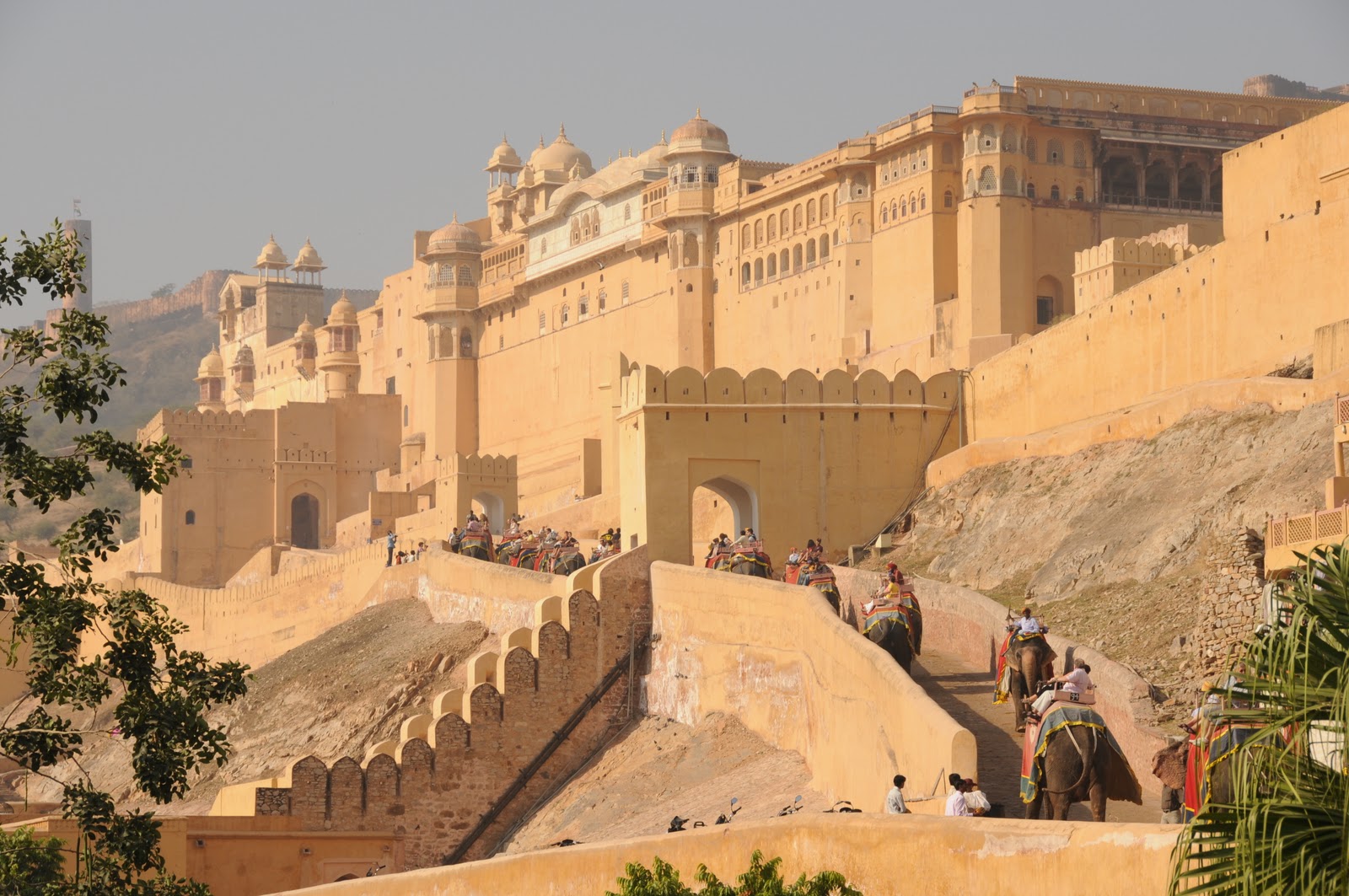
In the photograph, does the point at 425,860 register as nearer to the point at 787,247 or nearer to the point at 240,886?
the point at 240,886

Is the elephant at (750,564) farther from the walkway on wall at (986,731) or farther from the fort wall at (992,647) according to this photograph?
the walkway on wall at (986,731)

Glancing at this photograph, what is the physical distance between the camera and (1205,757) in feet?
36.1

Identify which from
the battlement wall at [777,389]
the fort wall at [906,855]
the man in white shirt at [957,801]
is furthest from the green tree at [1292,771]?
the battlement wall at [777,389]

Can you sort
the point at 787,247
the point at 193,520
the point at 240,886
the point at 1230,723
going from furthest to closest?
the point at 193,520 < the point at 787,247 < the point at 240,886 < the point at 1230,723

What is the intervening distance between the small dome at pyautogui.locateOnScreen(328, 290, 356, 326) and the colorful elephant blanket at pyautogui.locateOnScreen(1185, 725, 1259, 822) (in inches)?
2478

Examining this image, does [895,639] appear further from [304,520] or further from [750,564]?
[304,520]

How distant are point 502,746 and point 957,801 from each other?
14744 mm

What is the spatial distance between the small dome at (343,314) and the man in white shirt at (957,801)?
61.2m

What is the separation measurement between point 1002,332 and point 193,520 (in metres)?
24.5

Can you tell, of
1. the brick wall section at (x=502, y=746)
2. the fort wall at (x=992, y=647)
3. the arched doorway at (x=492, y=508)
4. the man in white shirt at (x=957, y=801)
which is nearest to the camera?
the man in white shirt at (x=957, y=801)

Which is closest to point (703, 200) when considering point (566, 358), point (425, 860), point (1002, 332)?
point (566, 358)

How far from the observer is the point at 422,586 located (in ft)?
123

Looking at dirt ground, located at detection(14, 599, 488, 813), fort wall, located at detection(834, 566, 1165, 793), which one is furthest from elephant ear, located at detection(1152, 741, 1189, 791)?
dirt ground, located at detection(14, 599, 488, 813)

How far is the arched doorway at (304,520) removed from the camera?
60.3 meters
